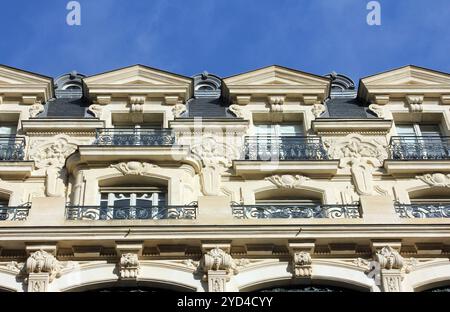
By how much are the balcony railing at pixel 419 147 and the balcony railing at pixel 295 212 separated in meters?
2.86

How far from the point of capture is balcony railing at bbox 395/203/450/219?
18375mm

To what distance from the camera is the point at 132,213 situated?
18.2 meters

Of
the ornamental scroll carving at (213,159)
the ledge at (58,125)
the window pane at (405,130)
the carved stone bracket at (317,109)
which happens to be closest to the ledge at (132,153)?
the ornamental scroll carving at (213,159)

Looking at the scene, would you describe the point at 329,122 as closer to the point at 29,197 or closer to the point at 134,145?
the point at 134,145

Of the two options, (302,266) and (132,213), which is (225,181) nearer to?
(132,213)

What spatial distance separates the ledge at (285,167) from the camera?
65.5ft

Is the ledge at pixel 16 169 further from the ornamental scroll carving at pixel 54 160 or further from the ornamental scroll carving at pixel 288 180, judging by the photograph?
the ornamental scroll carving at pixel 288 180

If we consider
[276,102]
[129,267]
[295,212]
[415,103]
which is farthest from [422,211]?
[129,267]

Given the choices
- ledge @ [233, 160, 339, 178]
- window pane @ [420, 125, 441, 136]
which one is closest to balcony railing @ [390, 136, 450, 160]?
window pane @ [420, 125, 441, 136]

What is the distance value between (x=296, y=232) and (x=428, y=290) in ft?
8.90

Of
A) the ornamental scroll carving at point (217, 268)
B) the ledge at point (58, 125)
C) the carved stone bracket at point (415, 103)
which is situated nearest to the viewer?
the ornamental scroll carving at point (217, 268)

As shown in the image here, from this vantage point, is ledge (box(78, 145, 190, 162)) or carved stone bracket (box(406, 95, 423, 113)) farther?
carved stone bracket (box(406, 95, 423, 113))

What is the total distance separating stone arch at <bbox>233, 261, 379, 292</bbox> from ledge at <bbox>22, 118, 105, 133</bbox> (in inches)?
258

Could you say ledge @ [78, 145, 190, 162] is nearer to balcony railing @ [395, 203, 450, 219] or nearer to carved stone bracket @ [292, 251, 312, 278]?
carved stone bracket @ [292, 251, 312, 278]
